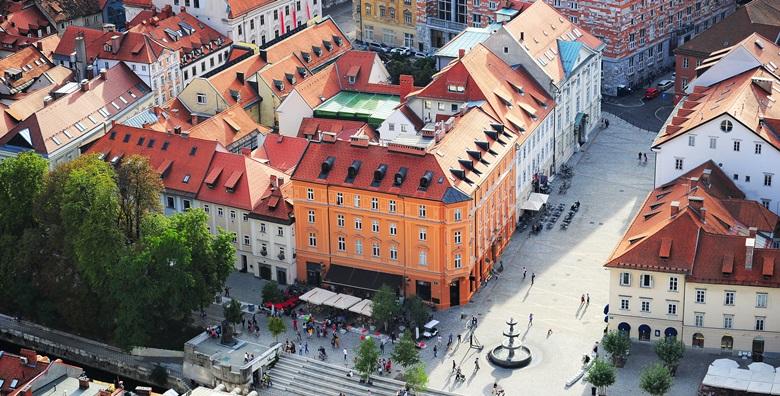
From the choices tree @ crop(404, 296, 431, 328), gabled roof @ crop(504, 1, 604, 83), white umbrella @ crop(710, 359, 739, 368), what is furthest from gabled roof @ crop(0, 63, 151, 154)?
white umbrella @ crop(710, 359, 739, 368)

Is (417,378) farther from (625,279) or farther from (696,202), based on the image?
(696,202)

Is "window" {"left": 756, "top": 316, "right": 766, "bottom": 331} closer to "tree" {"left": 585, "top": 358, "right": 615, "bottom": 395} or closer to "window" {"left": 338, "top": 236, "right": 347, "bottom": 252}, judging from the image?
"tree" {"left": 585, "top": 358, "right": 615, "bottom": 395}

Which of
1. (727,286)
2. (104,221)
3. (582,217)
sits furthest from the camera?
(582,217)

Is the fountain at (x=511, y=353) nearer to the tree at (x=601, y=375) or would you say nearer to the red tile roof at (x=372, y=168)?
the tree at (x=601, y=375)

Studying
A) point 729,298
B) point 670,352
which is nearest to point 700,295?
point 729,298

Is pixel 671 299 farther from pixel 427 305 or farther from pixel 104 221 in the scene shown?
pixel 104 221

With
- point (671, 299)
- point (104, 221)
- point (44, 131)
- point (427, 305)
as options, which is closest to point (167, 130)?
point (44, 131)

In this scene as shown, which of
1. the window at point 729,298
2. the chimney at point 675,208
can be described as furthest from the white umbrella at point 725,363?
the chimney at point 675,208
